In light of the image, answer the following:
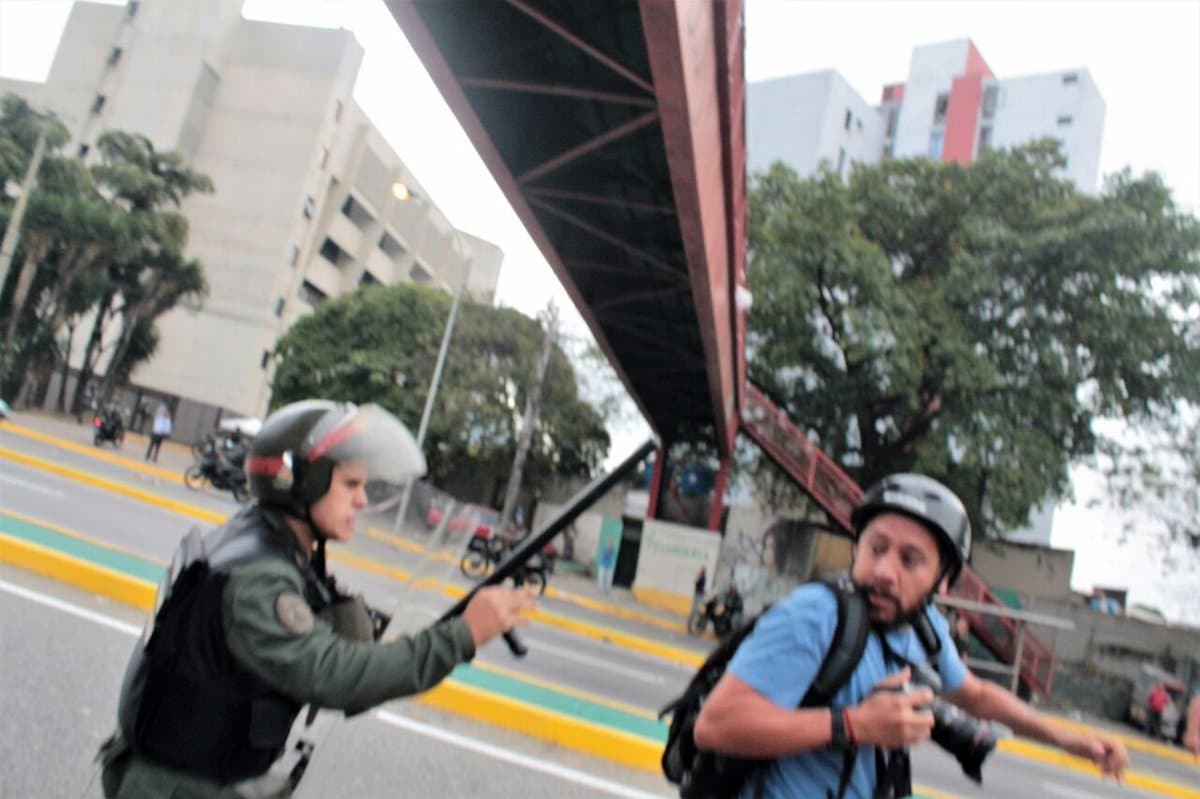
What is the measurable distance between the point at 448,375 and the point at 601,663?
1829 cm

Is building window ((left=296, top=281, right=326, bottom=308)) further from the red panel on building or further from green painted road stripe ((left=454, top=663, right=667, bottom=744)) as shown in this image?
green painted road stripe ((left=454, top=663, right=667, bottom=744))

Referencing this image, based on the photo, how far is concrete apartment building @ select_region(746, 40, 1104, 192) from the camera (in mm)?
44219

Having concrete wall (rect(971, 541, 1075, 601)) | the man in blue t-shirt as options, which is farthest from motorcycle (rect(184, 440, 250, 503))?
concrete wall (rect(971, 541, 1075, 601))

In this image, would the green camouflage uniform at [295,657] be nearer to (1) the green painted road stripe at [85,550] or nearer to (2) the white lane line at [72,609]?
(2) the white lane line at [72,609]

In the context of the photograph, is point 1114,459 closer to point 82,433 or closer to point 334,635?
point 334,635

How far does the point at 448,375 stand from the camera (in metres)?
26.9

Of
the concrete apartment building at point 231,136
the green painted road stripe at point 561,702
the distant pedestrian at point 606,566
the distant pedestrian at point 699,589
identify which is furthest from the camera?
the concrete apartment building at point 231,136

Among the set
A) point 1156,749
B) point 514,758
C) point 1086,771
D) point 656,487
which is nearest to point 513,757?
point 514,758

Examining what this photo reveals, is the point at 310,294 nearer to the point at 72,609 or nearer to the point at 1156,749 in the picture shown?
the point at 1156,749

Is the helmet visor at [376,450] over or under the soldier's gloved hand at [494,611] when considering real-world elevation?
over

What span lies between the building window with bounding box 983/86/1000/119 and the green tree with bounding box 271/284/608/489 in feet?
114

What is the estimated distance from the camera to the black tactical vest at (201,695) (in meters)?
1.45

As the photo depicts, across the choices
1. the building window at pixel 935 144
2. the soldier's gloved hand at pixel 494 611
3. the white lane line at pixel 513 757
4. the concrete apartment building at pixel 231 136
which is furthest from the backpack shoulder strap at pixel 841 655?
the building window at pixel 935 144

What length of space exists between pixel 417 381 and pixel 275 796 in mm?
27906
